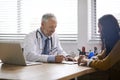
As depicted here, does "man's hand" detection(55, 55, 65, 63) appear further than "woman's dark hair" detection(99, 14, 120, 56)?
Yes

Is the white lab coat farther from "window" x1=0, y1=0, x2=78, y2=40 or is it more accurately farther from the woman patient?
"window" x1=0, y1=0, x2=78, y2=40

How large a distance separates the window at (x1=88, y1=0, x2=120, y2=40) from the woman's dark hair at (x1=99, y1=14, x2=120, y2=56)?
157 cm

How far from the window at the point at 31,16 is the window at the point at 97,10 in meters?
0.25

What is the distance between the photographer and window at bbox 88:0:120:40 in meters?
4.06

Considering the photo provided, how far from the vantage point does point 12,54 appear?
2662 mm

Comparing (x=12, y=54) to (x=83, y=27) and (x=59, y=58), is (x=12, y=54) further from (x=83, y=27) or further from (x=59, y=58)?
(x=83, y=27)

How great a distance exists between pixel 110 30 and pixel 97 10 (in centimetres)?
173

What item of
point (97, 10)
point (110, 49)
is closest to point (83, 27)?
point (97, 10)

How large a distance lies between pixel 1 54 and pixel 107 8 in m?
1.99

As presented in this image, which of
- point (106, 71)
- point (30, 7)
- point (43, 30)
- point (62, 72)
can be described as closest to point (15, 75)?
point (62, 72)

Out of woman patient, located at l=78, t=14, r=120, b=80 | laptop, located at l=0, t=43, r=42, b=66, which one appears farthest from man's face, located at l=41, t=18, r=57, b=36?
woman patient, located at l=78, t=14, r=120, b=80

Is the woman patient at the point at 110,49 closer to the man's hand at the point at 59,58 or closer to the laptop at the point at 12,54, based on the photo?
the man's hand at the point at 59,58

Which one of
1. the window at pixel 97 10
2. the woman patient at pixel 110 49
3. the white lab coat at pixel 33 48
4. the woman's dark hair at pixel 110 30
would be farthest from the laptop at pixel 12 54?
the window at pixel 97 10

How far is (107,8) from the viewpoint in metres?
4.09
